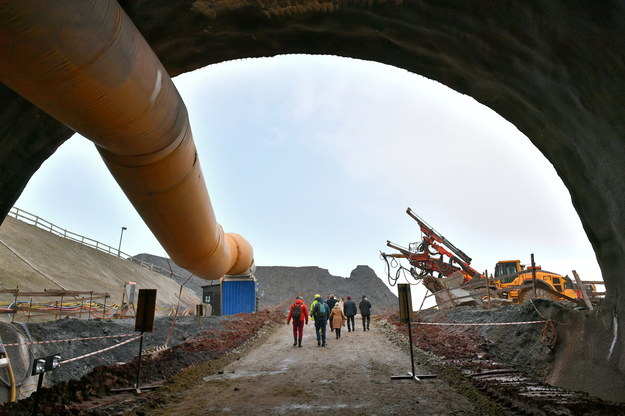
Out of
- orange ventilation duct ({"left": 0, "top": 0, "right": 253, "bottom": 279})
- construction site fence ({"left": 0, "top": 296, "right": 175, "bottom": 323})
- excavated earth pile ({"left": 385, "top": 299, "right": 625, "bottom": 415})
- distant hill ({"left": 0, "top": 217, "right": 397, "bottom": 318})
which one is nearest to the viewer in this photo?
orange ventilation duct ({"left": 0, "top": 0, "right": 253, "bottom": 279})

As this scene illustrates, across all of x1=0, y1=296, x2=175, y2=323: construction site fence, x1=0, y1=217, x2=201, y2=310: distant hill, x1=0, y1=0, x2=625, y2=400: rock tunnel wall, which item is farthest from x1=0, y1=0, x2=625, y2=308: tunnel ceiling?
x1=0, y1=217, x2=201, y2=310: distant hill

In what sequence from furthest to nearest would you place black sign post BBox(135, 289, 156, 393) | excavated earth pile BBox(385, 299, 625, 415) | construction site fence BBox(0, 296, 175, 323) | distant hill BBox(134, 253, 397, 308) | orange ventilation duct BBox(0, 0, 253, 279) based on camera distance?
distant hill BBox(134, 253, 397, 308), construction site fence BBox(0, 296, 175, 323), black sign post BBox(135, 289, 156, 393), excavated earth pile BBox(385, 299, 625, 415), orange ventilation duct BBox(0, 0, 253, 279)

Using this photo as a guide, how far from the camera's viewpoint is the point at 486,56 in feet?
13.8

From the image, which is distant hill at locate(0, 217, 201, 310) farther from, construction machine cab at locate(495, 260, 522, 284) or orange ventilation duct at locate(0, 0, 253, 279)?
construction machine cab at locate(495, 260, 522, 284)

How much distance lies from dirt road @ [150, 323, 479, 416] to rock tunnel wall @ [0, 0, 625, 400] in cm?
239

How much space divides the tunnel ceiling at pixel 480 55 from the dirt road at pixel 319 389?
9.43 feet

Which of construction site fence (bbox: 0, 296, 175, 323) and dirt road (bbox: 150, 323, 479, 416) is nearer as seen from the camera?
dirt road (bbox: 150, 323, 479, 416)

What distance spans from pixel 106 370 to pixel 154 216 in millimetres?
3991

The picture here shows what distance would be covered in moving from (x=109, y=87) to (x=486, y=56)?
3722mm

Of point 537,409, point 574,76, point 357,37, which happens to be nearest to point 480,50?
point 574,76

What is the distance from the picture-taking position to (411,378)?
7020 mm

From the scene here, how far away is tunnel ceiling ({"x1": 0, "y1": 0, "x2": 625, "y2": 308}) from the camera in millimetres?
3600

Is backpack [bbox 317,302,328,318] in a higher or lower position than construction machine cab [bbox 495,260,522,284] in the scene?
lower

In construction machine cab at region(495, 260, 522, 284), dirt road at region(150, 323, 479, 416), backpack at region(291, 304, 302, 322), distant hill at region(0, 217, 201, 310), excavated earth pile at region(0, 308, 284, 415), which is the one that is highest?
distant hill at region(0, 217, 201, 310)
